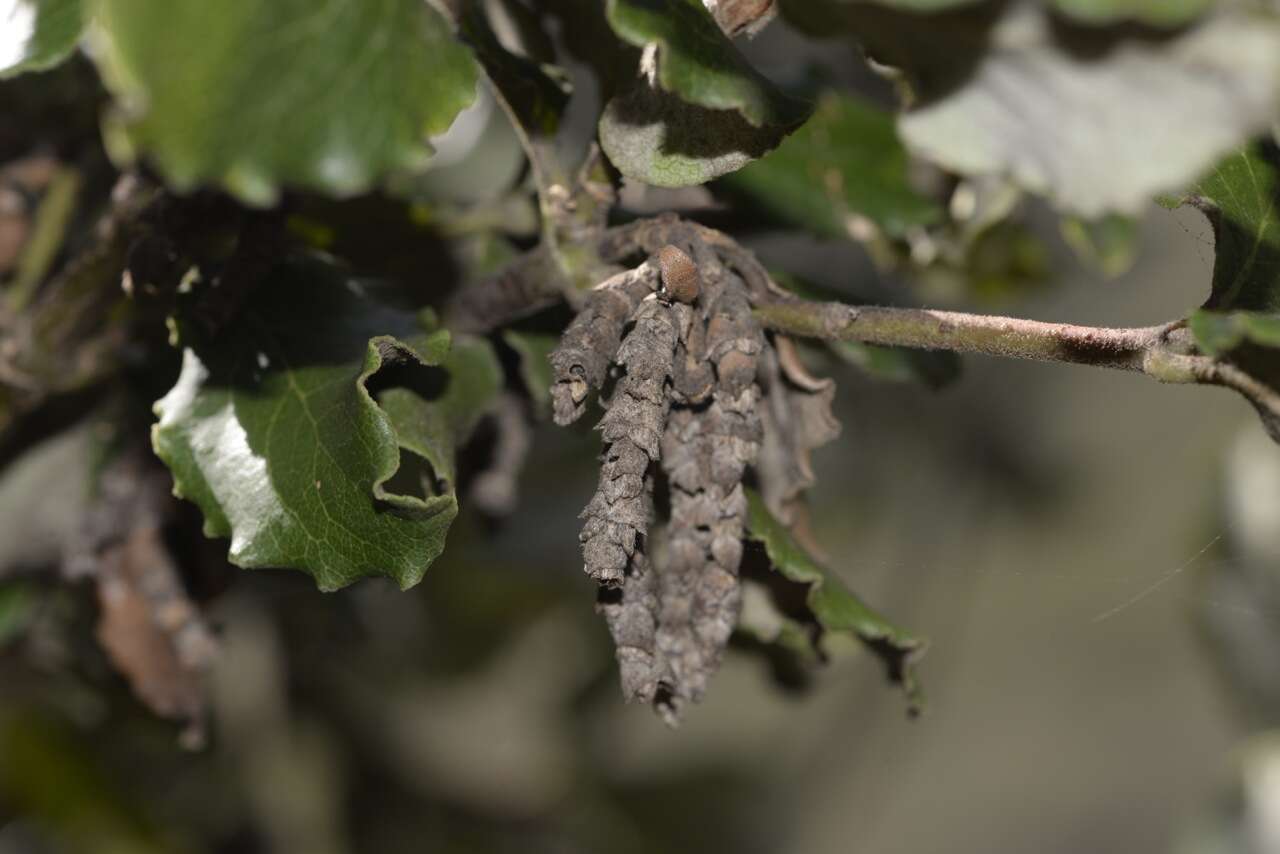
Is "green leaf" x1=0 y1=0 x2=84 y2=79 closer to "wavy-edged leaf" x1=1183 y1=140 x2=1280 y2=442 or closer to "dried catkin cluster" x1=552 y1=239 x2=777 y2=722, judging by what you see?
"dried catkin cluster" x1=552 y1=239 x2=777 y2=722

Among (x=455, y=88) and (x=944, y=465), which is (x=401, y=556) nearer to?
(x=455, y=88)

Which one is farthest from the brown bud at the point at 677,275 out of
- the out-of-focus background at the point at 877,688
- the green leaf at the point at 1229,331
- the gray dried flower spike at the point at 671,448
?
the out-of-focus background at the point at 877,688

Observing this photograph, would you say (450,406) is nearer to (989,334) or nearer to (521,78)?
(521,78)

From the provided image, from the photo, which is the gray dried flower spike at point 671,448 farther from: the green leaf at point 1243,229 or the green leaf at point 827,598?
the green leaf at point 1243,229

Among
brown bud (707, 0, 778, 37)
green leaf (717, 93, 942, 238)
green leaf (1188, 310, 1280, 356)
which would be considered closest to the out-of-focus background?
green leaf (717, 93, 942, 238)

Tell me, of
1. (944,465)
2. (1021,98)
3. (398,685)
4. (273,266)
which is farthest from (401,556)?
(944,465)

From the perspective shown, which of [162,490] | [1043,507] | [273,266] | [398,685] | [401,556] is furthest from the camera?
[1043,507]
